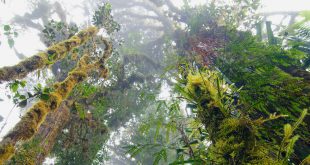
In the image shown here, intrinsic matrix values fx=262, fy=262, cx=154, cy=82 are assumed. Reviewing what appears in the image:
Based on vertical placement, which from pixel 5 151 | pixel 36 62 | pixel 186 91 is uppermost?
pixel 36 62

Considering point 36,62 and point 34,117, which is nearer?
point 34,117

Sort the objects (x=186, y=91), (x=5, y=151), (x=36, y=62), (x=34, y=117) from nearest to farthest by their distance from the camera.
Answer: (x=186, y=91)
(x=5, y=151)
(x=34, y=117)
(x=36, y=62)

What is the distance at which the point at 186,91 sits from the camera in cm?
262

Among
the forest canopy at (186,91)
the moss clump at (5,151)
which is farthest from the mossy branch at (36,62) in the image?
the moss clump at (5,151)

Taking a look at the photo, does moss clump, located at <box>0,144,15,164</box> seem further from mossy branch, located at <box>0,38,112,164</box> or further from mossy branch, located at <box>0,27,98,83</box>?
mossy branch, located at <box>0,27,98,83</box>

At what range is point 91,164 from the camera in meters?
11.0

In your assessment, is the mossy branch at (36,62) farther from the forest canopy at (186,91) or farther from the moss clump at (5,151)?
the moss clump at (5,151)

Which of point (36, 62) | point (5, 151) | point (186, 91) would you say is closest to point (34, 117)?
point (5, 151)

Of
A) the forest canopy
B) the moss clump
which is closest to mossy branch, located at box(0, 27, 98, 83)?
the forest canopy

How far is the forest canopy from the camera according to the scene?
2400 mm

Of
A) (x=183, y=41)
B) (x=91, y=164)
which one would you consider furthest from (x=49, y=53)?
(x=183, y=41)

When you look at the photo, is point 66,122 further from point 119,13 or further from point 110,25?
point 119,13

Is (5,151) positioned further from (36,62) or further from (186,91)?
(186,91)

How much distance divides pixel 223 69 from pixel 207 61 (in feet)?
6.89
